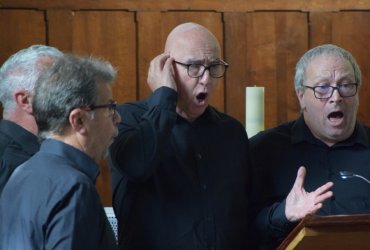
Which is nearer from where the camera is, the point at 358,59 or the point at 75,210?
the point at 75,210

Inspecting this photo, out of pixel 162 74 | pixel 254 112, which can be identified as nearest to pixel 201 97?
pixel 162 74

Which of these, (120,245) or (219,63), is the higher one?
(219,63)

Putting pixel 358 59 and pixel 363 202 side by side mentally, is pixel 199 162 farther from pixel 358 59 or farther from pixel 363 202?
pixel 358 59

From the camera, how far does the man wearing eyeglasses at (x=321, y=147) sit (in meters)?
2.34

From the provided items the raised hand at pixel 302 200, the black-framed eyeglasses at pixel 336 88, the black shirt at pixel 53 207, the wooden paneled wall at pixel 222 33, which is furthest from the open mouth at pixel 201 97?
the wooden paneled wall at pixel 222 33

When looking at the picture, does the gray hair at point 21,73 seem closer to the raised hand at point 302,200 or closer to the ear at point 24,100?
the ear at point 24,100

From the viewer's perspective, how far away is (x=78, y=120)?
164 centimetres

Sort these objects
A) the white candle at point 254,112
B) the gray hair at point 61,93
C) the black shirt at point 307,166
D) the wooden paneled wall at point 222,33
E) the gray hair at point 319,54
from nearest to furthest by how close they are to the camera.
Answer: the gray hair at point 61,93 → the black shirt at point 307,166 → the gray hair at point 319,54 → the white candle at point 254,112 → the wooden paneled wall at point 222,33

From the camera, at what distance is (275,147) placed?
248 centimetres

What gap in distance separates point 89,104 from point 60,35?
2.44 meters

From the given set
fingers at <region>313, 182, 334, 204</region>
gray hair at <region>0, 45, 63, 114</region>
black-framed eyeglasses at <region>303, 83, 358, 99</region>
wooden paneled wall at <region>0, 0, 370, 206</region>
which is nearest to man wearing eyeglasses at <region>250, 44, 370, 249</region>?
Answer: black-framed eyeglasses at <region>303, 83, 358, 99</region>

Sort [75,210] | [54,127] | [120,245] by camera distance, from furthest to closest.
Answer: [120,245], [54,127], [75,210]

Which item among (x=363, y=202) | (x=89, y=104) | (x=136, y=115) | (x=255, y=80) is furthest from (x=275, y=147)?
(x=255, y=80)

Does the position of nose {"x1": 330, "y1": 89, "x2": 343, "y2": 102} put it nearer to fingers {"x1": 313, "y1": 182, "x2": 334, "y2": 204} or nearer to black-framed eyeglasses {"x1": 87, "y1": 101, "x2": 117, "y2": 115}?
fingers {"x1": 313, "y1": 182, "x2": 334, "y2": 204}
